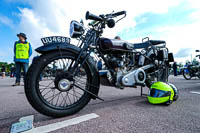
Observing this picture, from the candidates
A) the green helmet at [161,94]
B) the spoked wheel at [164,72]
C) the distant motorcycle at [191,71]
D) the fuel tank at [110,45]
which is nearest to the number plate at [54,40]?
the fuel tank at [110,45]

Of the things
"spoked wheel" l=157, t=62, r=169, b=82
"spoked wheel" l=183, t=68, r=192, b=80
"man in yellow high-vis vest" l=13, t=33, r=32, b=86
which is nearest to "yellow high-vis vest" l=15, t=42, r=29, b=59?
"man in yellow high-vis vest" l=13, t=33, r=32, b=86

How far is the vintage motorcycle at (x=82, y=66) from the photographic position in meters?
1.18

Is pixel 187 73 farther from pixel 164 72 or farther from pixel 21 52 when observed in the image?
pixel 21 52

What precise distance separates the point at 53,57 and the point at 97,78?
630 mm

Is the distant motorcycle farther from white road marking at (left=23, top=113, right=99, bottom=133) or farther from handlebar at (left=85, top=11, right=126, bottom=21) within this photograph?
white road marking at (left=23, top=113, right=99, bottom=133)

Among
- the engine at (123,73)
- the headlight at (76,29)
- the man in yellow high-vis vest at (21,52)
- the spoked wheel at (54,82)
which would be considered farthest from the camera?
the man in yellow high-vis vest at (21,52)

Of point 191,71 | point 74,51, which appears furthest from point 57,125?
point 191,71

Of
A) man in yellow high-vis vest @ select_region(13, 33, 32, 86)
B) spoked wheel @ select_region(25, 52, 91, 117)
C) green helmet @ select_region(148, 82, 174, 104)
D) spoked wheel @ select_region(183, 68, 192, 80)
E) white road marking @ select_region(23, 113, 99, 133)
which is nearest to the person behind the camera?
white road marking @ select_region(23, 113, 99, 133)

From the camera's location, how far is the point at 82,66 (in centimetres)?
149

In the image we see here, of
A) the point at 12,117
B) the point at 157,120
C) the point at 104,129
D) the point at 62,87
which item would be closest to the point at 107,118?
the point at 104,129

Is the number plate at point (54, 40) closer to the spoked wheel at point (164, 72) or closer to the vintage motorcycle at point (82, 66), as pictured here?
the vintage motorcycle at point (82, 66)

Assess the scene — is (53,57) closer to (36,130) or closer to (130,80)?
(36,130)

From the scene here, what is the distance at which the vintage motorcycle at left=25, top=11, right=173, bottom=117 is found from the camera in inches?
46.3

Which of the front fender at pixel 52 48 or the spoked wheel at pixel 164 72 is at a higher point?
the front fender at pixel 52 48
